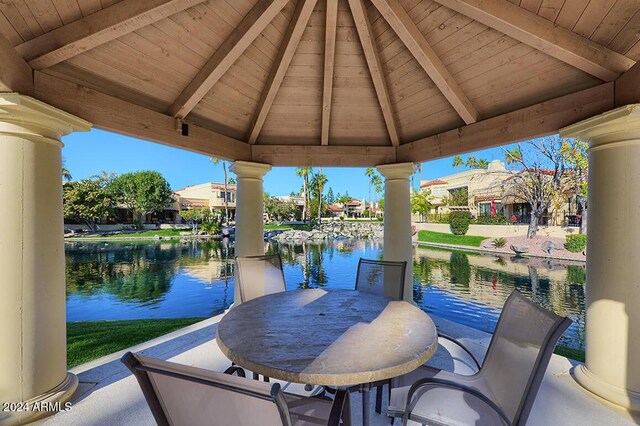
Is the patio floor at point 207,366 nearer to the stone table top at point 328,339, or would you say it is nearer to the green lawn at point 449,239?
the stone table top at point 328,339

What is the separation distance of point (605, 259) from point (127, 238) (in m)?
31.0

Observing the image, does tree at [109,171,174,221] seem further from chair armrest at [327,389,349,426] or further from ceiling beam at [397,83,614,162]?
chair armrest at [327,389,349,426]

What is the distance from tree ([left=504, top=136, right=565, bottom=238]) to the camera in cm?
1658

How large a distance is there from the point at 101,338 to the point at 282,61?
4644 mm

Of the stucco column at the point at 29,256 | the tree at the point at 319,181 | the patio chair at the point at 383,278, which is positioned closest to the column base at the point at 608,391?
the patio chair at the point at 383,278

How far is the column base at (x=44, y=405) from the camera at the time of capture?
210 centimetres

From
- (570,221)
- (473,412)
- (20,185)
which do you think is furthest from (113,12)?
(570,221)

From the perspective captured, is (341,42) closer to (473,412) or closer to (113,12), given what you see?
(113,12)

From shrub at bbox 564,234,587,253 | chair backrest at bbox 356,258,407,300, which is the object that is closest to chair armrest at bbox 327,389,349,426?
chair backrest at bbox 356,258,407,300

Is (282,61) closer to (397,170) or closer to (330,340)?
(397,170)

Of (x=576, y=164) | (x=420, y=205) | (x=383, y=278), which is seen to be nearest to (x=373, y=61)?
(x=383, y=278)

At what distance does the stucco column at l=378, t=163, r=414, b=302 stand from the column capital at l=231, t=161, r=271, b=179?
71.4 inches

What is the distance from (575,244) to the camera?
15.2 m

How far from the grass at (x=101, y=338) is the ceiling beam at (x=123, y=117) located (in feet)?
8.83
